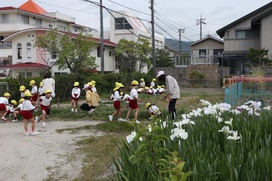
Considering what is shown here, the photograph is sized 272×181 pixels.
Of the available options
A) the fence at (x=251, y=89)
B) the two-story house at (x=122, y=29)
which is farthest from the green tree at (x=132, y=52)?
the fence at (x=251, y=89)

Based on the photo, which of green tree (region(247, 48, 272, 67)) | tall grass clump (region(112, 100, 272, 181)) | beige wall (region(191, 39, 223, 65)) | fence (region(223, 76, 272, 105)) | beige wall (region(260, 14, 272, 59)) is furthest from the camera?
beige wall (region(191, 39, 223, 65))

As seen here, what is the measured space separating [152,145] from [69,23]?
149ft

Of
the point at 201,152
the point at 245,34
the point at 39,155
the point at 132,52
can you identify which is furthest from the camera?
the point at 132,52

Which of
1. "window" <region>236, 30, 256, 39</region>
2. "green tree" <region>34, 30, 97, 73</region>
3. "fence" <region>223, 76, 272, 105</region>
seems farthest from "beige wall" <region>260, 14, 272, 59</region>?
"green tree" <region>34, 30, 97, 73</region>

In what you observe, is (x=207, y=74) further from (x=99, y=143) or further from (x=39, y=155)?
(x=39, y=155)

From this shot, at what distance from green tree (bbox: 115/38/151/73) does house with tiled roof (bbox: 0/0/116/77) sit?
2.11 meters

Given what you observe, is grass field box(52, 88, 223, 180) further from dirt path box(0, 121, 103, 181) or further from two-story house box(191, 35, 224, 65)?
two-story house box(191, 35, 224, 65)

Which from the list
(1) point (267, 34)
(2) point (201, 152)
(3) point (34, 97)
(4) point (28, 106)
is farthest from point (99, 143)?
(1) point (267, 34)

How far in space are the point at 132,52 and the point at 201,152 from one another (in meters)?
31.5

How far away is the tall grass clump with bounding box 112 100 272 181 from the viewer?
2416mm

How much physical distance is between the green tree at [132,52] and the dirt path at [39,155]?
24909 mm

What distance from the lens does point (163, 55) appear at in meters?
46.7

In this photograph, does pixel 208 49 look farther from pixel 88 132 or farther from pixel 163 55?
pixel 88 132

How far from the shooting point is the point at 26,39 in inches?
1291
